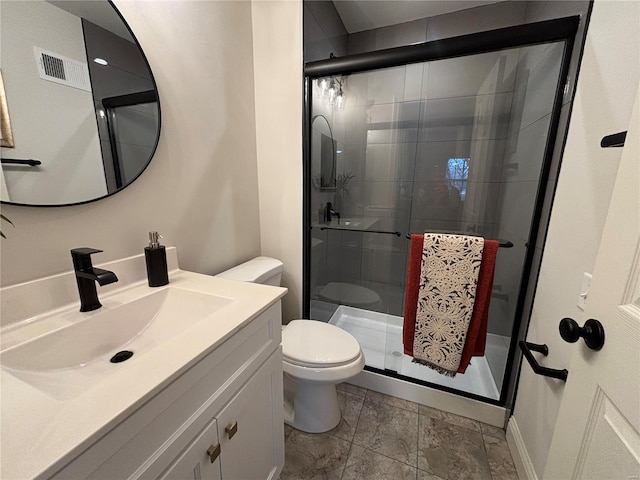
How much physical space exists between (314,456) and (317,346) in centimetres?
50

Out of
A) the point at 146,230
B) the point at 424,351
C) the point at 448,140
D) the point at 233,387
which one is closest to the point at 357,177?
the point at 448,140

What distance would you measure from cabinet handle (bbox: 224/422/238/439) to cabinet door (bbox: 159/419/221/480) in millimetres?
34

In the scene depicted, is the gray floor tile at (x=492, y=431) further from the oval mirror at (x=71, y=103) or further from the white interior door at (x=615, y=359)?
the oval mirror at (x=71, y=103)

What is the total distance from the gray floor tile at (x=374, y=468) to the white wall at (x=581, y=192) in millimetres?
504

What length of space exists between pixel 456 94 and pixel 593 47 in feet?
3.60

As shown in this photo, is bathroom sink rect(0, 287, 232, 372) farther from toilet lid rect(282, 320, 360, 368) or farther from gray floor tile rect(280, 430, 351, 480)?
gray floor tile rect(280, 430, 351, 480)

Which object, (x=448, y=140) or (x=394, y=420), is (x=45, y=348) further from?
(x=448, y=140)

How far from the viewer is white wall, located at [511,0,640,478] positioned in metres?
0.72

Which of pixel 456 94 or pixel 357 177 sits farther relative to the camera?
pixel 357 177

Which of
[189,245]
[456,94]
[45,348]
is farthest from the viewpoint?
[456,94]

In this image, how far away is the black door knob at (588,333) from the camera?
53 cm

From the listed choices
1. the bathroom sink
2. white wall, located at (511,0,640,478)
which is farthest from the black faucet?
white wall, located at (511,0,640,478)

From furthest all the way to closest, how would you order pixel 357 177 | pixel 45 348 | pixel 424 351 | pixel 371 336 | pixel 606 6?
pixel 357 177, pixel 371 336, pixel 424 351, pixel 606 6, pixel 45 348

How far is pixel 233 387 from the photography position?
705mm
